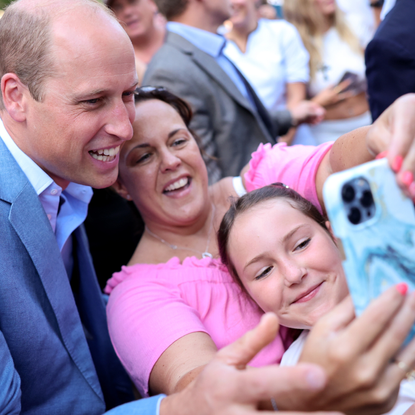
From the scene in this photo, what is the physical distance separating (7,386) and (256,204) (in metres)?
0.96

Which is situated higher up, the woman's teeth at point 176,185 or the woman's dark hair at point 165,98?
the woman's dark hair at point 165,98

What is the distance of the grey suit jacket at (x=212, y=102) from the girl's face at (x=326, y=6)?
1.44 m

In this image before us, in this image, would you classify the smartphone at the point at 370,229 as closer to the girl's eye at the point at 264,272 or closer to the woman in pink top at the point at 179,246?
the woman in pink top at the point at 179,246

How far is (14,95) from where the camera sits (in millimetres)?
1619

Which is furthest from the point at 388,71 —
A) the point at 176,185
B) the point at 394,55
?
the point at 176,185

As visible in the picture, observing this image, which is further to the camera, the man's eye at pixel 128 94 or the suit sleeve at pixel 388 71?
the suit sleeve at pixel 388 71

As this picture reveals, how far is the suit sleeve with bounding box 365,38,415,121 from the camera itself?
2.00m

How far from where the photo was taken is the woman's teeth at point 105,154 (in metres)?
1.73

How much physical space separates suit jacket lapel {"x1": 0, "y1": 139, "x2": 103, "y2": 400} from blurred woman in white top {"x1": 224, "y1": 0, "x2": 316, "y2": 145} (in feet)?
8.18

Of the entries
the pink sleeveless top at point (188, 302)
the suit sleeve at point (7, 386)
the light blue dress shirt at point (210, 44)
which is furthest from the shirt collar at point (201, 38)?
the suit sleeve at point (7, 386)

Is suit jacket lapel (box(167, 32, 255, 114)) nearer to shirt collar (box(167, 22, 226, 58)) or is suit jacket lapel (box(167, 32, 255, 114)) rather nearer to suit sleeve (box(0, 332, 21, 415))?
shirt collar (box(167, 22, 226, 58))

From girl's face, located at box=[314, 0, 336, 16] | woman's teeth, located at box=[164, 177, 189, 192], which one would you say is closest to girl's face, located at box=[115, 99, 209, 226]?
woman's teeth, located at box=[164, 177, 189, 192]

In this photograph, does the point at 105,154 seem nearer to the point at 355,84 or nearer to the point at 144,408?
the point at 144,408

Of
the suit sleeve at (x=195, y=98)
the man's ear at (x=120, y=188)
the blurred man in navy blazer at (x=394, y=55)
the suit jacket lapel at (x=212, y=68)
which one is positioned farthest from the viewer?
the suit jacket lapel at (x=212, y=68)
